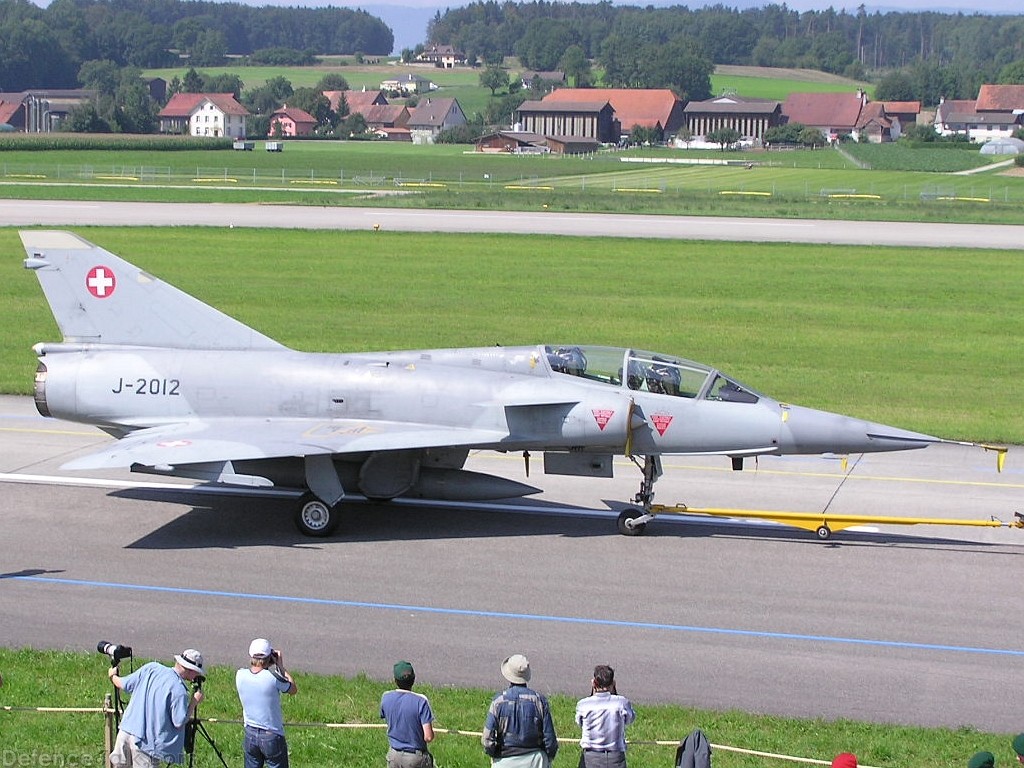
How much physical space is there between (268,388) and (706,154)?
14441 cm

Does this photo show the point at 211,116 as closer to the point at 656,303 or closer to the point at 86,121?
the point at 86,121

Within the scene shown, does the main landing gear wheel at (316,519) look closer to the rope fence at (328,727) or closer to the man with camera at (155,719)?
the rope fence at (328,727)

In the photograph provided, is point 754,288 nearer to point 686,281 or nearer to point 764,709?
point 686,281

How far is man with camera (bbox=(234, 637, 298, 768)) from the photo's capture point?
9.72m

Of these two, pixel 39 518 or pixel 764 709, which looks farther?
pixel 39 518

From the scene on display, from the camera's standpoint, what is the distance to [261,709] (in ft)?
31.9

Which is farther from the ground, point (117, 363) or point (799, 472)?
point (117, 363)

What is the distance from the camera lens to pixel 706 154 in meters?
158

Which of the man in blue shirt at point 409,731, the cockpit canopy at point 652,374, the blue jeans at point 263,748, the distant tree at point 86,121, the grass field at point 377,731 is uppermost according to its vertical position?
the distant tree at point 86,121

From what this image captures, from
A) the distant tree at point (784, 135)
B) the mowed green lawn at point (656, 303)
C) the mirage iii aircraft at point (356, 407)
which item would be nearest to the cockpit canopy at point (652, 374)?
the mirage iii aircraft at point (356, 407)

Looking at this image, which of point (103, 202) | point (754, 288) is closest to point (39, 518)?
point (754, 288)

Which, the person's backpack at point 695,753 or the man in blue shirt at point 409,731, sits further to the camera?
the man in blue shirt at point 409,731

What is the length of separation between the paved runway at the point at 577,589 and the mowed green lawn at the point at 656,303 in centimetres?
659

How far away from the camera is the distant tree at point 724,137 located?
175 m
